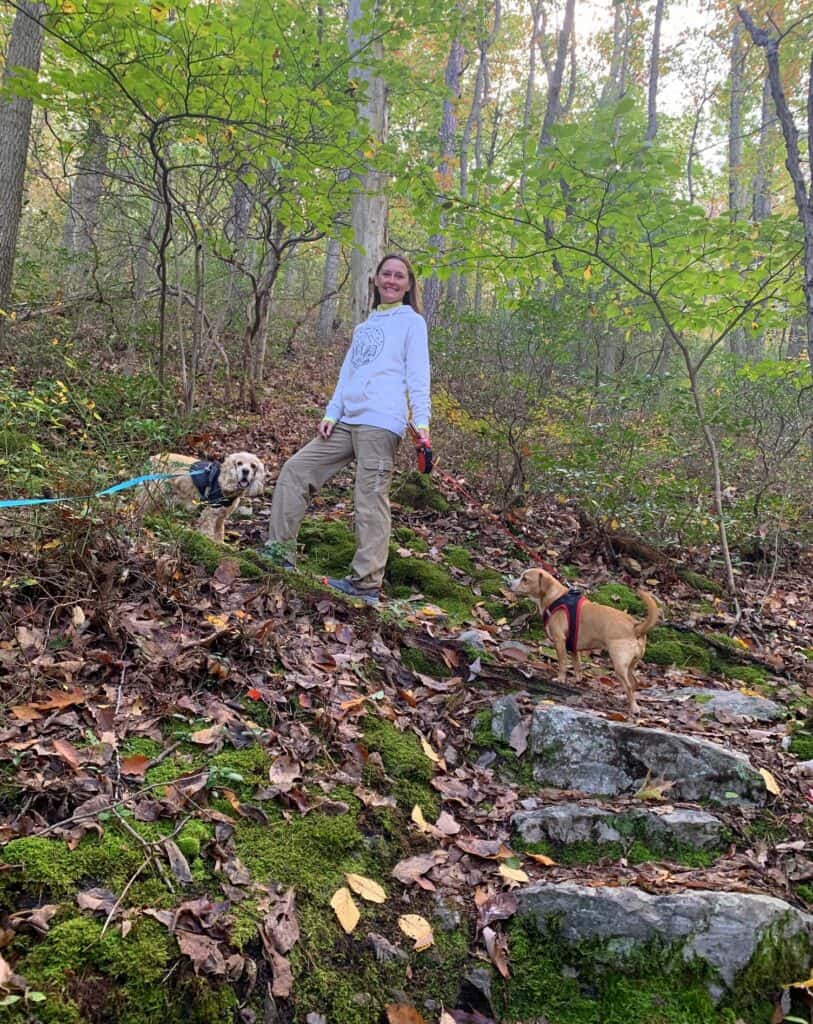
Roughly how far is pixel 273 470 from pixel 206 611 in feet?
13.9

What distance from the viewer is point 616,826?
117 inches

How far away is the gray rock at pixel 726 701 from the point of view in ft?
13.4

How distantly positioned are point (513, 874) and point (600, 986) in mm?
477

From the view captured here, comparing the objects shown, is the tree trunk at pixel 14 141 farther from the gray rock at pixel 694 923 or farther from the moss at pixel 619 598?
the gray rock at pixel 694 923

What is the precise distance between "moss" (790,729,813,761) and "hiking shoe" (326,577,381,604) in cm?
270

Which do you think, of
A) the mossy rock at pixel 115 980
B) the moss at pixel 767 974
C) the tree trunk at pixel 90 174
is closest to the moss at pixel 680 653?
the moss at pixel 767 974

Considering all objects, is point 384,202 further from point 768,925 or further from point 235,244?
point 768,925

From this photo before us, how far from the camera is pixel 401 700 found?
3.70 meters

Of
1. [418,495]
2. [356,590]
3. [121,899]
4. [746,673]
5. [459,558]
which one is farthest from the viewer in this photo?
[418,495]

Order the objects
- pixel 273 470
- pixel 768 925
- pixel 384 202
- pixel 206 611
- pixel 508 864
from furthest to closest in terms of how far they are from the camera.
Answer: pixel 273 470 → pixel 384 202 → pixel 206 611 → pixel 508 864 → pixel 768 925

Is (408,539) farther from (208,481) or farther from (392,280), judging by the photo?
(392,280)

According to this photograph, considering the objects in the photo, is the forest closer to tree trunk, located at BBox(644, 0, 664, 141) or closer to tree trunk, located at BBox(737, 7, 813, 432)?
tree trunk, located at BBox(737, 7, 813, 432)

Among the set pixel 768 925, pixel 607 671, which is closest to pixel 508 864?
pixel 768 925

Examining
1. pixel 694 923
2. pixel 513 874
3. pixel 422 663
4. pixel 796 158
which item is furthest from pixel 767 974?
pixel 796 158
